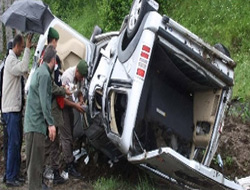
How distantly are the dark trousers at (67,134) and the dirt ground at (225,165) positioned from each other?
37cm

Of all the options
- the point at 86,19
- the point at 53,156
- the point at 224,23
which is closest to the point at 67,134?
the point at 53,156

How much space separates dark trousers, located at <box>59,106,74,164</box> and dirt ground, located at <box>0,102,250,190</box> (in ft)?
1.20

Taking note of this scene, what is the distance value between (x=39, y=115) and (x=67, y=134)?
1528mm

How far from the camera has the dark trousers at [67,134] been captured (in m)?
8.01

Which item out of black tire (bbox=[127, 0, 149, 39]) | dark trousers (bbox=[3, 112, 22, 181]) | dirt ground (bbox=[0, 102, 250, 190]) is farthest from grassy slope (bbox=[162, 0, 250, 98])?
dark trousers (bbox=[3, 112, 22, 181])

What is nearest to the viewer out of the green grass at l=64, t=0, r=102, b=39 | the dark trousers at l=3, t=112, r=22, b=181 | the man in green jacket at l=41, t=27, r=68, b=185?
the man in green jacket at l=41, t=27, r=68, b=185

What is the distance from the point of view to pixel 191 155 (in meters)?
7.06

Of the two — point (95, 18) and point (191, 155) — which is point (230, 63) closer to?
point (191, 155)

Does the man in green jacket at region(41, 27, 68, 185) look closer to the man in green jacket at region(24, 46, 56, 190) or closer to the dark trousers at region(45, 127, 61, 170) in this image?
the dark trousers at region(45, 127, 61, 170)

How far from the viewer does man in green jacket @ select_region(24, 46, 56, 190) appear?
6492 millimetres

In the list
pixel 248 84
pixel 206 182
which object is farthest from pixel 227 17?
pixel 206 182

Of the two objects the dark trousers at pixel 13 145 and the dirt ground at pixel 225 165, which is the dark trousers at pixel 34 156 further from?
the dark trousers at pixel 13 145

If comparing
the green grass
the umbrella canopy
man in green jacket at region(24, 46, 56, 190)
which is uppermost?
the green grass

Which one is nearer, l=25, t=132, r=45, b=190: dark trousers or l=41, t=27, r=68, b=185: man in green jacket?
l=25, t=132, r=45, b=190: dark trousers
